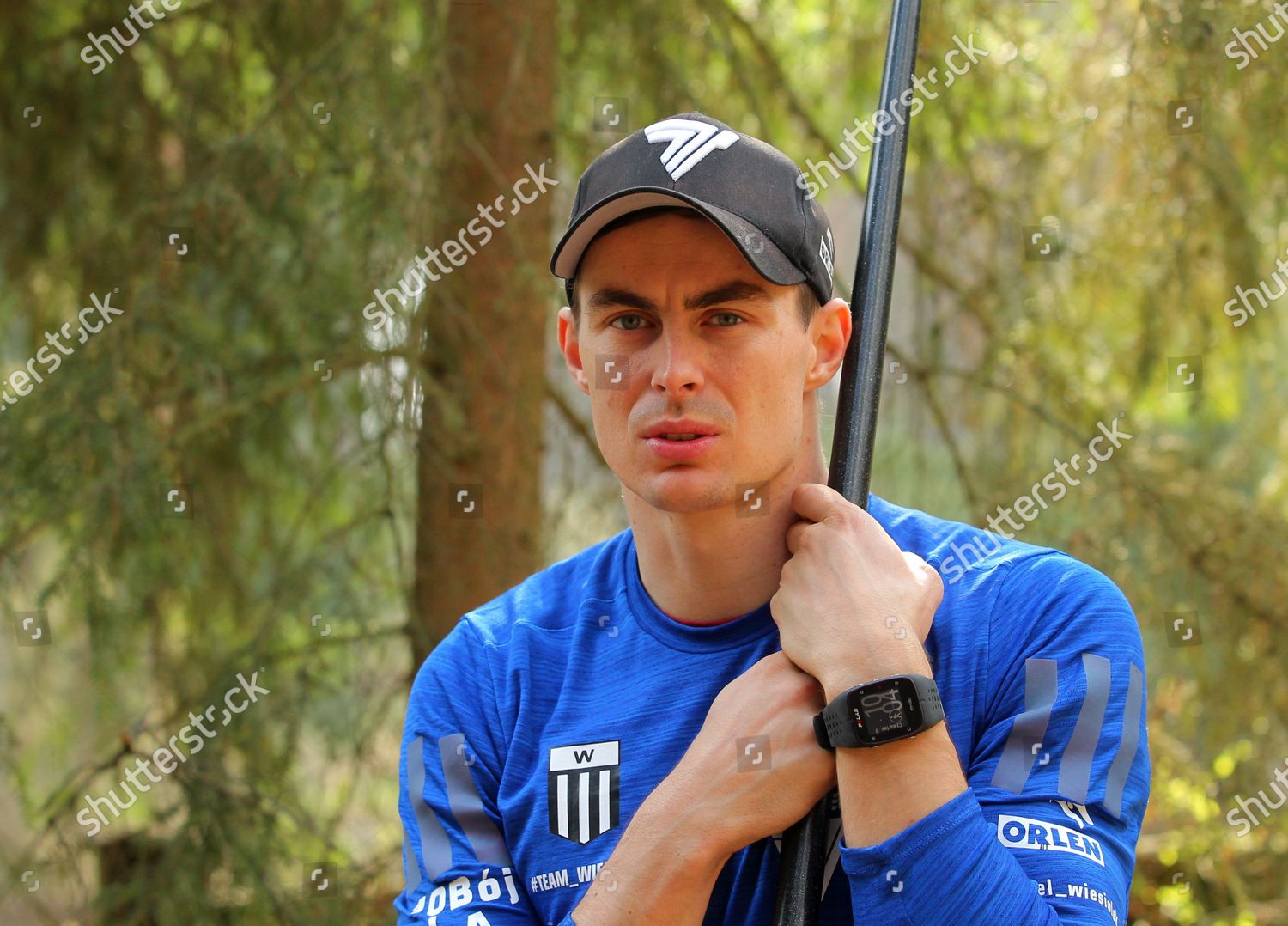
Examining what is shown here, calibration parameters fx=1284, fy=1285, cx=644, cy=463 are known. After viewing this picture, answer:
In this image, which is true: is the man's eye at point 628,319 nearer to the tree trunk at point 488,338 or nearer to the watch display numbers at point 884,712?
the watch display numbers at point 884,712

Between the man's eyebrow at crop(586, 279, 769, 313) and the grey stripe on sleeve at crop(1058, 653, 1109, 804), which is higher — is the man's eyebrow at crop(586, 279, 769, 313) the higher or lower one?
the higher one

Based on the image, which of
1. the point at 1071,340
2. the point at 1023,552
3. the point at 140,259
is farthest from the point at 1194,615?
the point at 140,259

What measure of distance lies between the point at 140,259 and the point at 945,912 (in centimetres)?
280

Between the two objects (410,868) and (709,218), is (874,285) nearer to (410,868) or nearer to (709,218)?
(709,218)

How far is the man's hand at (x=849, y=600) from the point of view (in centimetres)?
162

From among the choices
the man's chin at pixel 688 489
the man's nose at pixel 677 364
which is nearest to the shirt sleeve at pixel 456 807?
the man's chin at pixel 688 489

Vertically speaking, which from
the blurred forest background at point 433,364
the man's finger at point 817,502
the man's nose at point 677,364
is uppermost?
the blurred forest background at point 433,364

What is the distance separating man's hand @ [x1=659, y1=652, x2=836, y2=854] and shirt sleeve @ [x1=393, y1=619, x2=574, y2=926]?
1.05 ft

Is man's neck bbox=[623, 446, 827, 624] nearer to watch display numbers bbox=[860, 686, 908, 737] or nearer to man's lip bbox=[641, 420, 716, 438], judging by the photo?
man's lip bbox=[641, 420, 716, 438]

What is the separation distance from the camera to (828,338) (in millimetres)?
2031

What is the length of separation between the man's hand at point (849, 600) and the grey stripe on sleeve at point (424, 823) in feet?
1.92

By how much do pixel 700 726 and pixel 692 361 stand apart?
0.53m

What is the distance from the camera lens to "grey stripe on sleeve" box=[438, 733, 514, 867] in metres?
1.87

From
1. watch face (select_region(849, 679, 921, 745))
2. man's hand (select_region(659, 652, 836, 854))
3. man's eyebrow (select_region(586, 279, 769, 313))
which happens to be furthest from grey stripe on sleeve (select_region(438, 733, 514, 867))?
man's eyebrow (select_region(586, 279, 769, 313))
